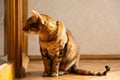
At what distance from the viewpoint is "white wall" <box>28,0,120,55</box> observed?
8.21ft

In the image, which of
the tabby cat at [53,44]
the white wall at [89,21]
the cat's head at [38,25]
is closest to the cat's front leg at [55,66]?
the tabby cat at [53,44]

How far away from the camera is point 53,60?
5.30 feet

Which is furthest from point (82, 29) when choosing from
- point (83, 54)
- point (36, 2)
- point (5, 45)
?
point (5, 45)

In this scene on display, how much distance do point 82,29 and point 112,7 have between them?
0.42 m

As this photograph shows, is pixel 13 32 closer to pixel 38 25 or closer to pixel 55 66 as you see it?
pixel 38 25

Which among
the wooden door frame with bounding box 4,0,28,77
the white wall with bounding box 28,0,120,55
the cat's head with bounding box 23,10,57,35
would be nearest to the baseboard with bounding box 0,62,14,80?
the wooden door frame with bounding box 4,0,28,77

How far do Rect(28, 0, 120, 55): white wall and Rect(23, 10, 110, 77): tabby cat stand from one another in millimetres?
831

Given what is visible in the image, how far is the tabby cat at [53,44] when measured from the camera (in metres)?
1.50

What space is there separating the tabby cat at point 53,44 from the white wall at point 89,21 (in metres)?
0.83

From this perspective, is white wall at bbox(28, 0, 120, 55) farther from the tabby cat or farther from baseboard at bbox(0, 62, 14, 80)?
baseboard at bbox(0, 62, 14, 80)

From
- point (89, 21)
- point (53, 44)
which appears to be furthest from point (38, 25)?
point (89, 21)

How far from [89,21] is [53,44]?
1.11m

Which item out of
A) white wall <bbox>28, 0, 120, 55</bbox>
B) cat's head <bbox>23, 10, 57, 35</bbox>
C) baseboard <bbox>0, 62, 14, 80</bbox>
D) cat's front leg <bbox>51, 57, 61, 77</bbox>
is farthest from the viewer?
white wall <bbox>28, 0, 120, 55</bbox>

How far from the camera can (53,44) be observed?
1.54 m
